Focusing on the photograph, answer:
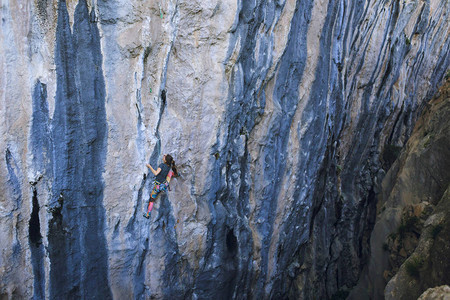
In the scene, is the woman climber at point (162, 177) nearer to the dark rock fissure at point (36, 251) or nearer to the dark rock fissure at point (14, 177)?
the dark rock fissure at point (36, 251)

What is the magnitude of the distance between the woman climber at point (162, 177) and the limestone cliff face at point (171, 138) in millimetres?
173

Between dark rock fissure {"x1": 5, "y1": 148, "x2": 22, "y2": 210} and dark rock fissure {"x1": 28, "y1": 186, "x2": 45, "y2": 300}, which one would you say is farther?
dark rock fissure {"x1": 28, "y1": 186, "x2": 45, "y2": 300}

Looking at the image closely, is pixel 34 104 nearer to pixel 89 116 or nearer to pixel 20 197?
pixel 89 116

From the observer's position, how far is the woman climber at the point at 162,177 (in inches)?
325

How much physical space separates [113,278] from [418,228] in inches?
331

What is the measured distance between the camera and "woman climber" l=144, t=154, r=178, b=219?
826cm

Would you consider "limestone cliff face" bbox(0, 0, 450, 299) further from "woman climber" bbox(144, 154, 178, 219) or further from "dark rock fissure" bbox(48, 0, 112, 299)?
"woman climber" bbox(144, 154, 178, 219)

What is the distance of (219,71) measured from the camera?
27.5 feet

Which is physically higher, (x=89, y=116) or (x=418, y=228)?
(x=89, y=116)

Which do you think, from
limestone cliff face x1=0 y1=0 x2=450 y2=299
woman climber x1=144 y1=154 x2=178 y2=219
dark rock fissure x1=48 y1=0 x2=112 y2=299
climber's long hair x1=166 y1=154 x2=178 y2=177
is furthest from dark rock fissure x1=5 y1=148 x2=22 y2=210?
climber's long hair x1=166 y1=154 x2=178 y2=177

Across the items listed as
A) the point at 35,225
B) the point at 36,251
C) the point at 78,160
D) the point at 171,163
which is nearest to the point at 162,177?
the point at 171,163

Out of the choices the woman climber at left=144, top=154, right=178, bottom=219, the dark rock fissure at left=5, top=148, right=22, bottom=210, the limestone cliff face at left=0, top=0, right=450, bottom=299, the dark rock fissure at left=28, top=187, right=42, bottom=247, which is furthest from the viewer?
the woman climber at left=144, top=154, right=178, bottom=219

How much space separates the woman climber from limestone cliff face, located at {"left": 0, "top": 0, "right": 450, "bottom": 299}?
0.57 ft

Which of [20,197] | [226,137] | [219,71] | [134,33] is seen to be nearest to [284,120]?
[226,137]
